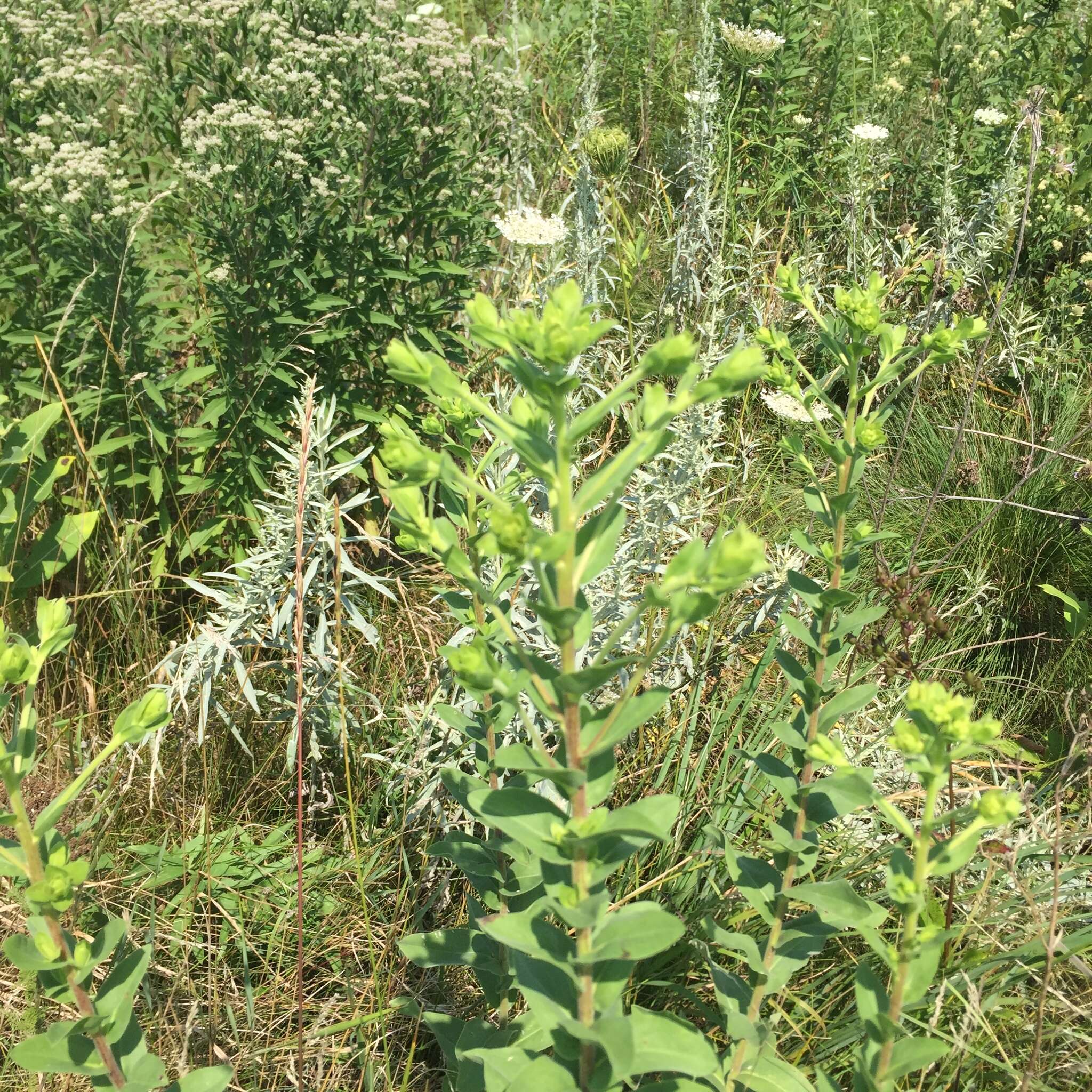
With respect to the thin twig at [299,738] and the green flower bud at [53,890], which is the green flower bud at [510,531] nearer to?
the green flower bud at [53,890]

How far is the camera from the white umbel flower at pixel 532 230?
304 centimetres

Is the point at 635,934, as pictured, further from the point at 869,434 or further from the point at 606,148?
the point at 606,148

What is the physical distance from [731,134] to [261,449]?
243 centimetres

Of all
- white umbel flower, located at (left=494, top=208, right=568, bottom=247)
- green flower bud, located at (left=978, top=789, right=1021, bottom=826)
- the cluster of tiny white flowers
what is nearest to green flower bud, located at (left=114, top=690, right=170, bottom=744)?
green flower bud, located at (left=978, top=789, right=1021, bottom=826)

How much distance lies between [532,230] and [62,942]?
7.90ft

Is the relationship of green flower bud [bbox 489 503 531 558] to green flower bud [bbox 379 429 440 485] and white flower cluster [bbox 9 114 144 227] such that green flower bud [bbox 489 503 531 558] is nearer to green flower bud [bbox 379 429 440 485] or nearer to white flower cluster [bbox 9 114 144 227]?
green flower bud [bbox 379 429 440 485]

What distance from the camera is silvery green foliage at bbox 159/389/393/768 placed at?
2.28 metres

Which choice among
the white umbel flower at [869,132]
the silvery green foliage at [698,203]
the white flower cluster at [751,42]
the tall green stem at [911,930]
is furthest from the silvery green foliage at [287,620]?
the white flower cluster at [751,42]

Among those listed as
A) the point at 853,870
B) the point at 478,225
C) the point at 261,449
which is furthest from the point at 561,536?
the point at 478,225

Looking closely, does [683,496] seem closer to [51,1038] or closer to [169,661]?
[169,661]

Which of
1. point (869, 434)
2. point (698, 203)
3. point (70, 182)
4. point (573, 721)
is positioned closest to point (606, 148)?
point (698, 203)

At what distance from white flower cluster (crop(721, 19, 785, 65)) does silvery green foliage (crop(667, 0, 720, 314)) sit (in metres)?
0.38

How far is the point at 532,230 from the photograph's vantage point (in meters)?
3.09

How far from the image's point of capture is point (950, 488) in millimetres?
3359
